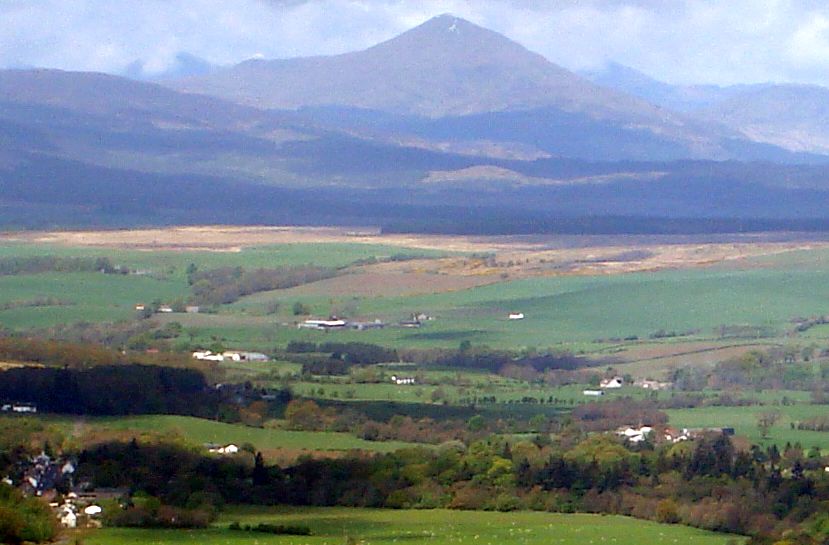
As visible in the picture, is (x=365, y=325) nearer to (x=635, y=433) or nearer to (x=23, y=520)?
(x=635, y=433)

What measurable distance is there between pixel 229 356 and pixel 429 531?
20216 millimetres

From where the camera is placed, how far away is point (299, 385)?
42531 mm

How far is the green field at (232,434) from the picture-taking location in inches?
1372

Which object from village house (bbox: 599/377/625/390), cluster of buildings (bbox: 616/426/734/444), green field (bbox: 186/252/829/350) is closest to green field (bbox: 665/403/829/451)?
cluster of buildings (bbox: 616/426/734/444)

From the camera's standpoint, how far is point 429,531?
1081 inches

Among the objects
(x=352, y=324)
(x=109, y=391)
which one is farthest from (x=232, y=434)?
(x=352, y=324)

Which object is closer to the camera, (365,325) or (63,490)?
(63,490)

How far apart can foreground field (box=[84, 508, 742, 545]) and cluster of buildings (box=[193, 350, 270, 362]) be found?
1680 cm

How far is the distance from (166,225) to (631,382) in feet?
198

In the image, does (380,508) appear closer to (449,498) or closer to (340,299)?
(449,498)

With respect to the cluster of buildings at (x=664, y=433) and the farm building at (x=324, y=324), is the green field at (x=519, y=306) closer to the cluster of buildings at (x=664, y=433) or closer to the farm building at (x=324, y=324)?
the farm building at (x=324, y=324)

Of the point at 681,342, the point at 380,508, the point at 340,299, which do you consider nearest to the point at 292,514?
the point at 380,508

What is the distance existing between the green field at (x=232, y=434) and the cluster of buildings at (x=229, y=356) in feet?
30.9

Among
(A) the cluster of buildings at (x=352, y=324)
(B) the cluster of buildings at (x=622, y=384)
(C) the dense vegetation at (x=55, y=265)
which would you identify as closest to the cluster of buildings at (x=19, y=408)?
(B) the cluster of buildings at (x=622, y=384)
